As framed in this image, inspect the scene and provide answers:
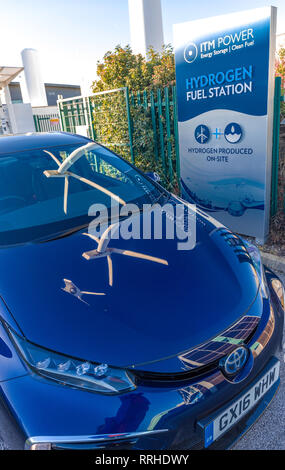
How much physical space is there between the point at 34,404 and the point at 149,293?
2.01 feet

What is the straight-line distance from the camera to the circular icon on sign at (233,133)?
3.41m

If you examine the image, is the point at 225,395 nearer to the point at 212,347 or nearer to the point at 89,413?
the point at 212,347

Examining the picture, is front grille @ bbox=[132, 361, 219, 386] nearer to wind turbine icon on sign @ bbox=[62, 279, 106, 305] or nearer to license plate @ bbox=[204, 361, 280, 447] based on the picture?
license plate @ bbox=[204, 361, 280, 447]

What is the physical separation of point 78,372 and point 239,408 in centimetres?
65

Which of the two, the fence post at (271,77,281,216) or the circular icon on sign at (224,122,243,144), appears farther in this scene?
the circular icon on sign at (224,122,243,144)

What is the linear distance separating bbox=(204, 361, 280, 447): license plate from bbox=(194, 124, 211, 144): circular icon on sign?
282 centimetres

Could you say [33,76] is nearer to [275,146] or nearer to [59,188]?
[275,146]

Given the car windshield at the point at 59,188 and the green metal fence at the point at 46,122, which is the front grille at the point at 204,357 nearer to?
the car windshield at the point at 59,188

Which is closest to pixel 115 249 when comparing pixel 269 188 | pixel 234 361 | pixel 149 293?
pixel 149 293

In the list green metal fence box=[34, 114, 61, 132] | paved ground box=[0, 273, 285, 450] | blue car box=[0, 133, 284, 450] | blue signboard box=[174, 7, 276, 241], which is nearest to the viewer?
blue car box=[0, 133, 284, 450]

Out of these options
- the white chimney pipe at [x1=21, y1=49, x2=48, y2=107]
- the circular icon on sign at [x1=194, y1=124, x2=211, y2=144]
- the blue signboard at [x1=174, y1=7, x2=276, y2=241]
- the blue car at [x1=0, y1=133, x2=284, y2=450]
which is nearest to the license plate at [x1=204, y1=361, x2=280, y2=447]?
the blue car at [x1=0, y1=133, x2=284, y2=450]

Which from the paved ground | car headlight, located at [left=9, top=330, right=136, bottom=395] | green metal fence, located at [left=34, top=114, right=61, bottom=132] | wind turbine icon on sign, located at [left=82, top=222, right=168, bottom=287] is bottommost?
the paved ground

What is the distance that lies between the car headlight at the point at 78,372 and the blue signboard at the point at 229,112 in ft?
8.93

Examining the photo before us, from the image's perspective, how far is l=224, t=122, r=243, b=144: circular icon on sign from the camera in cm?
341
